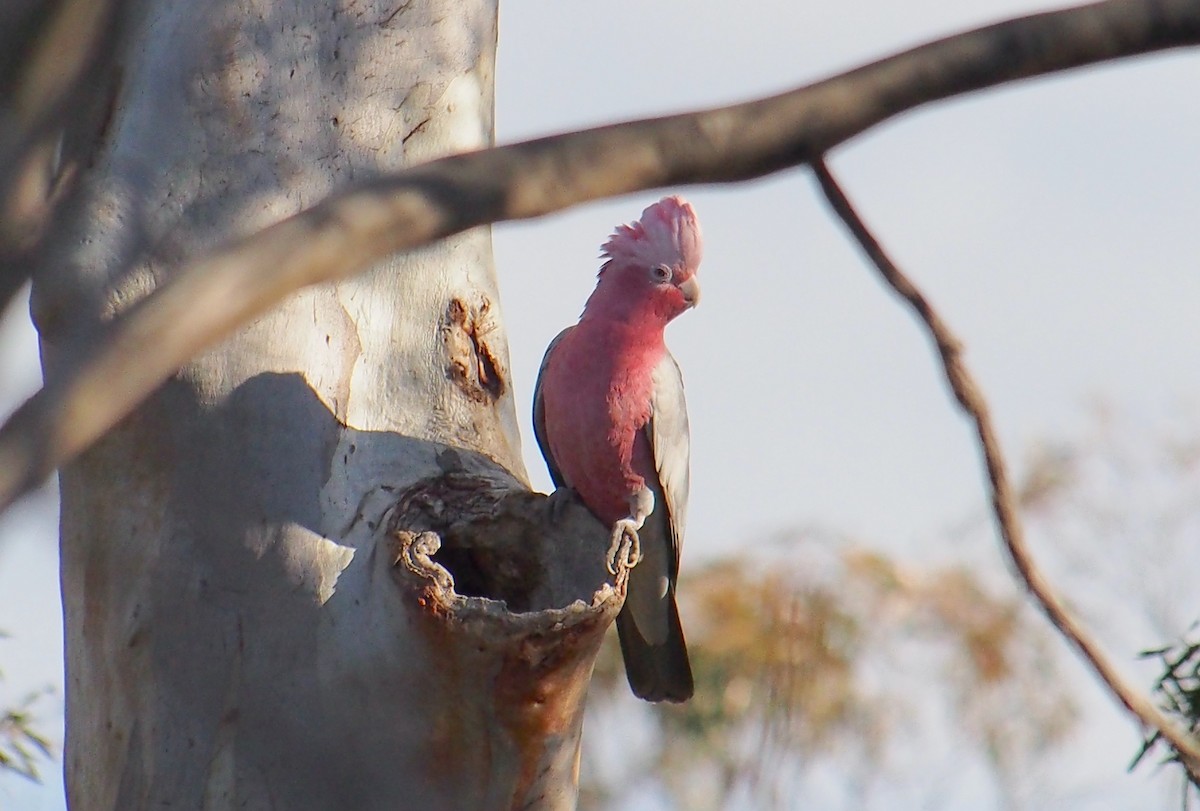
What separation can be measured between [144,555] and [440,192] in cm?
129

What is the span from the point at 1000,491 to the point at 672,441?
6.66 feet

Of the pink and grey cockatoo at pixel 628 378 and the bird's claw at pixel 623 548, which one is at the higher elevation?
the pink and grey cockatoo at pixel 628 378

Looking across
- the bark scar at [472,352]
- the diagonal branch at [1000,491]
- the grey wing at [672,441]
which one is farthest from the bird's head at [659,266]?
the diagonal branch at [1000,491]

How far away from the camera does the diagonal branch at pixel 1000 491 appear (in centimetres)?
175

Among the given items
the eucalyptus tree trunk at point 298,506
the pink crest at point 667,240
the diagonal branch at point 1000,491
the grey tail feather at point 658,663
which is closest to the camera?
the diagonal branch at point 1000,491

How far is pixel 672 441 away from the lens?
388 cm

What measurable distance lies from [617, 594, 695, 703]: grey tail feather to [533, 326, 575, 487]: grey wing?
0.42m

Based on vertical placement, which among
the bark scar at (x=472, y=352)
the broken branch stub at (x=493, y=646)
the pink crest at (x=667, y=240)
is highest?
the pink crest at (x=667, y=240)

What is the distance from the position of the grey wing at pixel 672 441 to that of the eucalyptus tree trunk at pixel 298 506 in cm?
110

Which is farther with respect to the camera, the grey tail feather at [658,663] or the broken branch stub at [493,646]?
the grey tail feather at [658,663]

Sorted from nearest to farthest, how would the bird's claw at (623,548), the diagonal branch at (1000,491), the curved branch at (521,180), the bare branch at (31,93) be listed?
the curved branch at (521,180), the bare branch at (31,93), the diagonal branch at (1000,491), the bird's claw at (623,548)

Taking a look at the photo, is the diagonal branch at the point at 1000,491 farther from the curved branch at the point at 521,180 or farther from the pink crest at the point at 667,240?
the pink crest at the point at 667,240

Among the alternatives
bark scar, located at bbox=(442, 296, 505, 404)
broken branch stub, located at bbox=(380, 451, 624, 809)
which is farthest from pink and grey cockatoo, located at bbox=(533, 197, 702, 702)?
broken branch stub, located at bbox=(380, 451, 624, 809)

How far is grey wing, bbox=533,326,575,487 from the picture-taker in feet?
12.9
